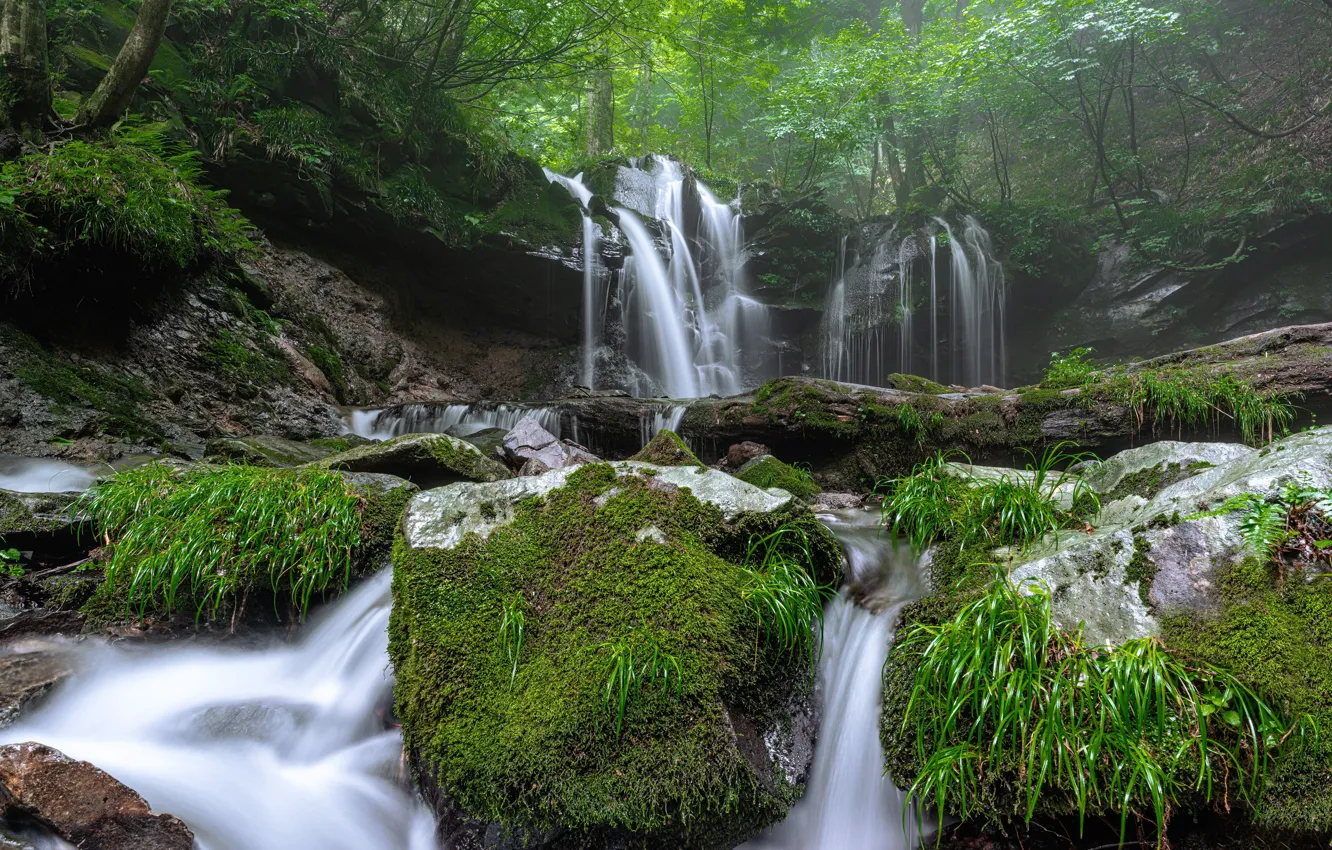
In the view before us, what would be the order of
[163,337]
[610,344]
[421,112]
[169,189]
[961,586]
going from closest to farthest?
[961,586] < [169,189] < [163,337] < [421,112] < [610,344]

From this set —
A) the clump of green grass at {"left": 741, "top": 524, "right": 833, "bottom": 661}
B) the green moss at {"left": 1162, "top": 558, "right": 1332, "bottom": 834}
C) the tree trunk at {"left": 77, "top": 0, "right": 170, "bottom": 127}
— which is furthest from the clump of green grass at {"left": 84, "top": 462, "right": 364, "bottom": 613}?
the tree trunk at {"left": 77, "top": 0, "right": 170, "bottom": 127}

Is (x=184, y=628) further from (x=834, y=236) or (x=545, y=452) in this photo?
(x=834, y=236)

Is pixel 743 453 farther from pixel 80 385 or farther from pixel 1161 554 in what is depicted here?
pixel 80 385

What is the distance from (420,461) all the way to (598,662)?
3.14 metres

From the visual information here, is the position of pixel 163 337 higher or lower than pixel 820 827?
higher

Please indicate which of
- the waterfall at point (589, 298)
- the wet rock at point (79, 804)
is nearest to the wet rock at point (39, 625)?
the wet rock at point (79, 804)

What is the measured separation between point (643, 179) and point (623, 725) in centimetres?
1413

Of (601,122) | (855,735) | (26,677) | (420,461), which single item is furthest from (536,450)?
(601,122)

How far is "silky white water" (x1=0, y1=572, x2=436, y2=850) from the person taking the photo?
2.21 meters

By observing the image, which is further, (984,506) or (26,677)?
(984,506)

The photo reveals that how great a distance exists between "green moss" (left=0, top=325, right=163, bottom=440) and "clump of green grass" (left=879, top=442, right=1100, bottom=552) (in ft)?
19.6

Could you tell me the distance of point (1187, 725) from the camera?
5.70ft

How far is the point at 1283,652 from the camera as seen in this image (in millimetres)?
1812

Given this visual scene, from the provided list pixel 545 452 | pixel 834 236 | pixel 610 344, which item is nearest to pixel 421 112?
pixel 610 344
